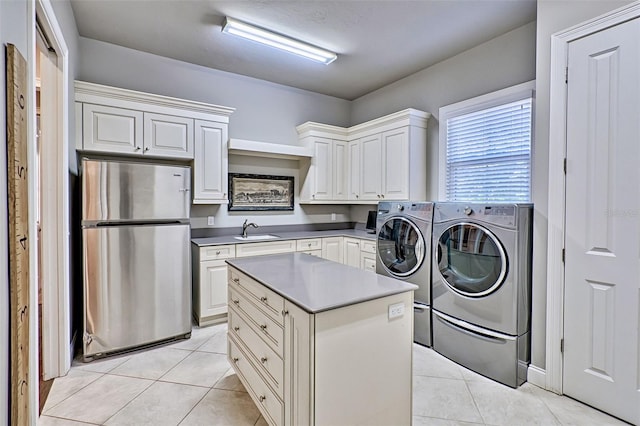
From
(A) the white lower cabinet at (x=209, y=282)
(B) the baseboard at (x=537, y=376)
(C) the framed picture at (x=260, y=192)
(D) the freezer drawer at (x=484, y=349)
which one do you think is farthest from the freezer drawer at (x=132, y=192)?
(B) the baseboard at (x=537, y=376)

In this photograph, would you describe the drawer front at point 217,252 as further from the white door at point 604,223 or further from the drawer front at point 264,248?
the white door at point 604,223

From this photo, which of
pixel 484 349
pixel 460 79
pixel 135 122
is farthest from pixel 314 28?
pixel 484 349

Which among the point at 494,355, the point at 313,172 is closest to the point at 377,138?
the point at 313,172

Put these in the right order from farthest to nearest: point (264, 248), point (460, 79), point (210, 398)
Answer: point (264, 248), point (460, 79), point (210, 398)

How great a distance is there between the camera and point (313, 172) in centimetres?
424

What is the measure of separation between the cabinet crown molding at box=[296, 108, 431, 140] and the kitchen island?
2.36 metres

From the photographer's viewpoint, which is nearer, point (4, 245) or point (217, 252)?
point (4, 245)

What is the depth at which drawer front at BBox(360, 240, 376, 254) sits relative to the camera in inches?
144

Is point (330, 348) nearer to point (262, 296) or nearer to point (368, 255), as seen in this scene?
point (262, 296)

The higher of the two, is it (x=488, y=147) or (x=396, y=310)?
(x=488, y=147)

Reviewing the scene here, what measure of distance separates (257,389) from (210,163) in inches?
94.0

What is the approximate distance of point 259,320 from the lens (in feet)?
5.78

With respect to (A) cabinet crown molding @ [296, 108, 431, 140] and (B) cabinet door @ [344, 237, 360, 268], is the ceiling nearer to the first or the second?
(A) cabinet crown molding @ [296, 108, 431, 140]

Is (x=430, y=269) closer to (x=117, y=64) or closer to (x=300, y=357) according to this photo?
(x=300, y=357)
